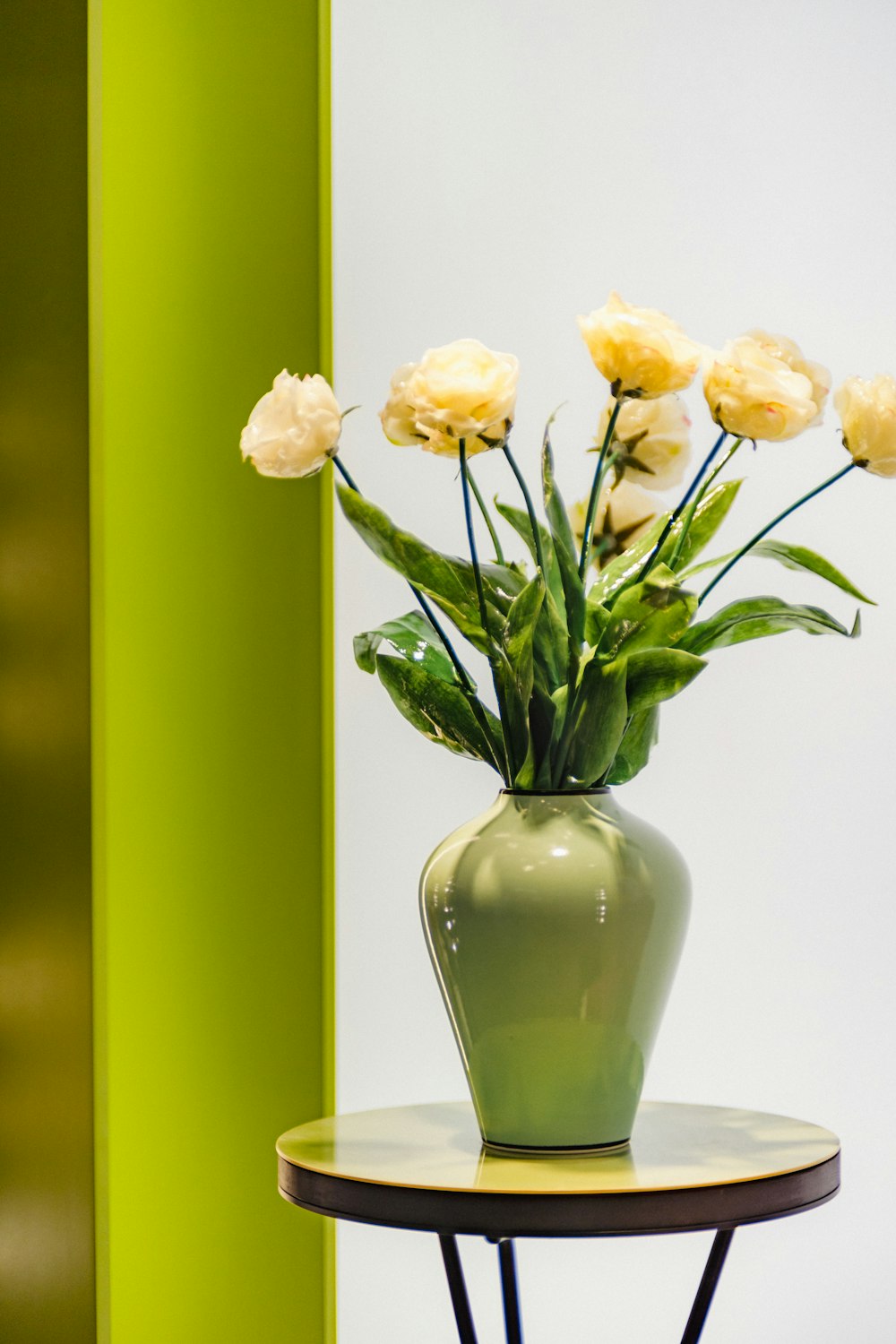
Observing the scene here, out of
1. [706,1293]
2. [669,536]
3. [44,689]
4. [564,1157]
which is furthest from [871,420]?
[44,689]

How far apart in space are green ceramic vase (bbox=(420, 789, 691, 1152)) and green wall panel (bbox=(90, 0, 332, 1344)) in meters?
0.49

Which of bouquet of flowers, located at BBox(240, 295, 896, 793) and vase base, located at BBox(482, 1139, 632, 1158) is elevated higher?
bouquet of flowers, located at BBox(240, 295, 896, 793)

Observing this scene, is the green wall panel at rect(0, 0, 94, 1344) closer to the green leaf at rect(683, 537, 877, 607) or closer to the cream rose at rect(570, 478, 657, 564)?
the cream rose at rect(570, 478, 657, 564)

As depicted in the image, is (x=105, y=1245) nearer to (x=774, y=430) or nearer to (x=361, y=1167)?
(x=361, y=1167)

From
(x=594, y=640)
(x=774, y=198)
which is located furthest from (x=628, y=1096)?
(x=774, y=198)

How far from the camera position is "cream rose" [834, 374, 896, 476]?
1.13m

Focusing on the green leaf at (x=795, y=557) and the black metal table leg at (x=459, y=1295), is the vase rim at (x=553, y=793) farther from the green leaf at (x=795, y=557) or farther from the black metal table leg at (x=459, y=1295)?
the black metal table leg at (x=459, y=1295)

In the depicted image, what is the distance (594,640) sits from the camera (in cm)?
118

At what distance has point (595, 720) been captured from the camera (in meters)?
1.15

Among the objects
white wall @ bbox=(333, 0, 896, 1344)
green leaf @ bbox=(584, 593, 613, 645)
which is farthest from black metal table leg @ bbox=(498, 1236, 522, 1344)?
green leaf @ bbox=(584, 593, 613, 645)

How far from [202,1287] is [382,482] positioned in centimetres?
92

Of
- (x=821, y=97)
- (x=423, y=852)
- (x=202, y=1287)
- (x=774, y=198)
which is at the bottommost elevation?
(x=202, y=1287)

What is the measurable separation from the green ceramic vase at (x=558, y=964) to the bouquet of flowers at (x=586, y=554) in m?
0.07

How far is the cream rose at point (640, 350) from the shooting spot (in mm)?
1088
